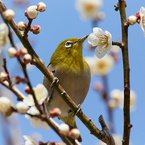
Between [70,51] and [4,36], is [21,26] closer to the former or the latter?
[4,36]

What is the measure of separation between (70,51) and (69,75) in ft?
1.57

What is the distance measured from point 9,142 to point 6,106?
2.80 m

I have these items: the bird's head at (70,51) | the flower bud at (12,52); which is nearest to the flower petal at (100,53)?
the flower bud at (12,52)

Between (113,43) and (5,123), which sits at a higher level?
(5,123)

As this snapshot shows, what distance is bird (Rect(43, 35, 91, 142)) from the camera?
12.8 ft

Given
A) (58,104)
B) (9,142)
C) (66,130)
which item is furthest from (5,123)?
(66,130)

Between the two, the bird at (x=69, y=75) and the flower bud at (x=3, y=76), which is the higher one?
the bird at (x=69, y=75)

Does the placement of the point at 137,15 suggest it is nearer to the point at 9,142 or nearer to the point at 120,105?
the point at 120,105

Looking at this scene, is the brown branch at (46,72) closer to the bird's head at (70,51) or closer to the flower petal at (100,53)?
the flower petal at (100,53)

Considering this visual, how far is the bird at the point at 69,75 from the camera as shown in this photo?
3887 mm

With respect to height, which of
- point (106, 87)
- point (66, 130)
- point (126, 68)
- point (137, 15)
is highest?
point (106, 87)

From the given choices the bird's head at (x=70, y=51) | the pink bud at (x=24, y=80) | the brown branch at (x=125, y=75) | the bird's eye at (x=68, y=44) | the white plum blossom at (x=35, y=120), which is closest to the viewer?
the pink bud at (x=24, y=80)

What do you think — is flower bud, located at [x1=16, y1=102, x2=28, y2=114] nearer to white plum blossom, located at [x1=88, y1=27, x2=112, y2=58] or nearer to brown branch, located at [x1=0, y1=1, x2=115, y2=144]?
brown branch, located at [x1=0, y1=1, x2=115, y2=144]

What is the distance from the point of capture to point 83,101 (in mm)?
4281
